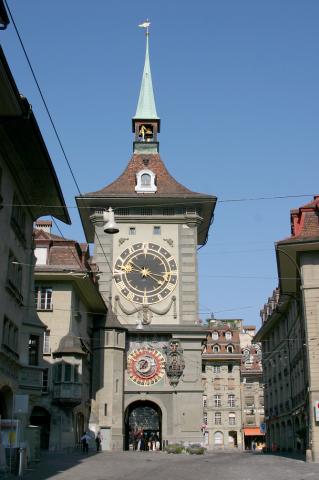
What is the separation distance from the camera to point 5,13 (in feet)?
48.2

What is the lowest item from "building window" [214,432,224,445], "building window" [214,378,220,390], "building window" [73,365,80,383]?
"building window" [214,432,224,445]

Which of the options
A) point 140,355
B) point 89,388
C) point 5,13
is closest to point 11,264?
point 5,13

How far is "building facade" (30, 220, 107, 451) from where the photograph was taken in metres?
32.3

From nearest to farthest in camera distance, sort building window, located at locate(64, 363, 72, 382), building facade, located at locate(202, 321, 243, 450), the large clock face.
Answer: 1. building window, located at locate(64, 363, 72, 382)
2. the large clock face
3. building facade, located at locate(202, 321, 243, 450)

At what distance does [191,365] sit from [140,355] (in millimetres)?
3645

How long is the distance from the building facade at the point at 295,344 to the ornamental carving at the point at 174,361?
773cm

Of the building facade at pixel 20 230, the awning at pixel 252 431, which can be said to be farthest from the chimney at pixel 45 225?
the awning at pixel 252 431

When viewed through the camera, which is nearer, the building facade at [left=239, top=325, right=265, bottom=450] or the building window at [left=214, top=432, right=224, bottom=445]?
the building window at [left=214, top=432, right=224, bottom=445]

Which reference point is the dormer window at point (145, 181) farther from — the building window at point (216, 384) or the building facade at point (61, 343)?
the building window at point (216, 384)

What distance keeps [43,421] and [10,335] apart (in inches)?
497

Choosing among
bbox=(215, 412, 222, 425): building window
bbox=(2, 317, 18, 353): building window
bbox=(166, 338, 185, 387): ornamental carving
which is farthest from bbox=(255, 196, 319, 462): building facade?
bbox=(215, 412, 222, 425): building window

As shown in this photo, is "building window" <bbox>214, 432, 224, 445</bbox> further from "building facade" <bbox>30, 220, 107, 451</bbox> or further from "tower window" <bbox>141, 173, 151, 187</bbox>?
"building facade" <bbox>30, 220, 107, 451</bbox>

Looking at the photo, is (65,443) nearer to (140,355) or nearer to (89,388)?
(89,388)

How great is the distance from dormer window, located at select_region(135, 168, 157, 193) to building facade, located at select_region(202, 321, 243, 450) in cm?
3319
